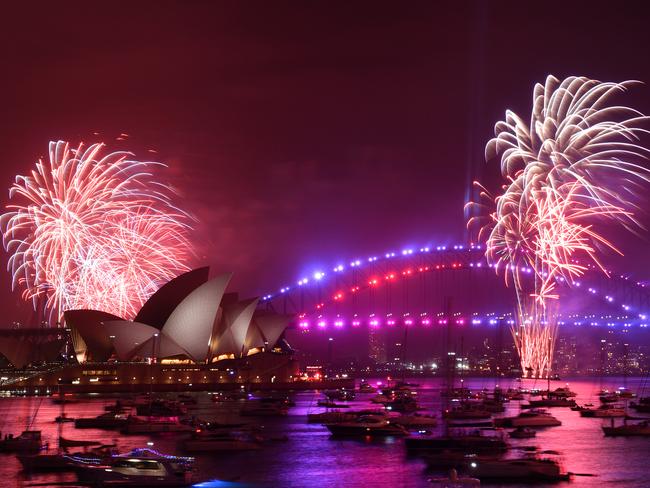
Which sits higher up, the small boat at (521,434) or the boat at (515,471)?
the small boat at (521,434)

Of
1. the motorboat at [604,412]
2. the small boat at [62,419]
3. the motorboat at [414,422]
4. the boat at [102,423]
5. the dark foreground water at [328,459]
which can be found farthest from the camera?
the motorboat at [604,412]

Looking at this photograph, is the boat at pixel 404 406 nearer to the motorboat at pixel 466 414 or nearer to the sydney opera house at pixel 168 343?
the motorboat at pixel 466 414

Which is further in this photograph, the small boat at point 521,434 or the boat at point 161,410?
the boat at point 161,410

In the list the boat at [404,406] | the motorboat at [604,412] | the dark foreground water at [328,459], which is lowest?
the dark foreground water at [328,459]

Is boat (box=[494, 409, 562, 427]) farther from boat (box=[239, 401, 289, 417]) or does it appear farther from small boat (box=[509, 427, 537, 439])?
boat (box=[239, 401, 289, 417])

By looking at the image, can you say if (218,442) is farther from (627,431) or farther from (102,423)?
(627,431)

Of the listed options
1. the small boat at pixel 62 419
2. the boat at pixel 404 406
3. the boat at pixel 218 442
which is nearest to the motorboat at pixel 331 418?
the boat at pixel 404 406
